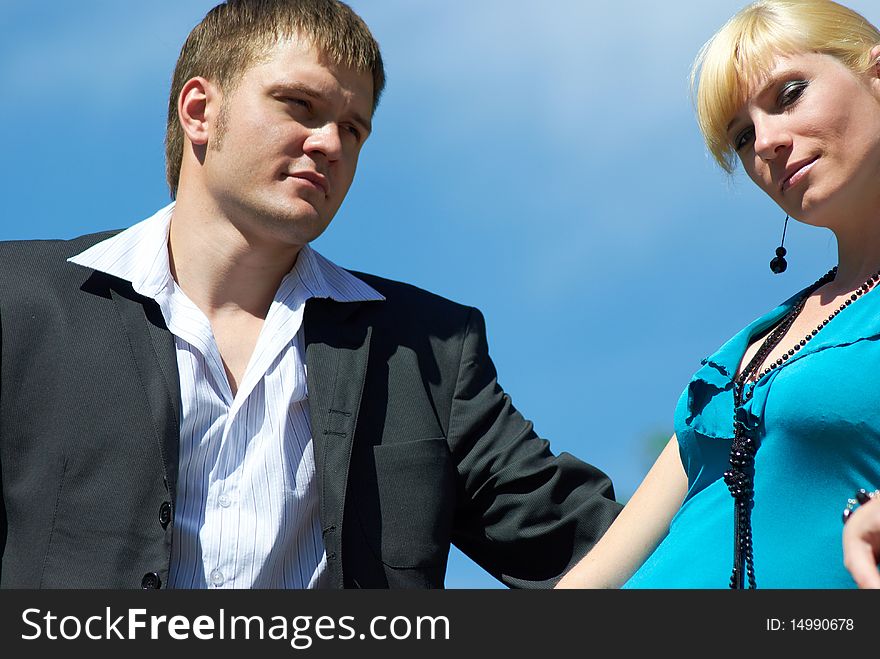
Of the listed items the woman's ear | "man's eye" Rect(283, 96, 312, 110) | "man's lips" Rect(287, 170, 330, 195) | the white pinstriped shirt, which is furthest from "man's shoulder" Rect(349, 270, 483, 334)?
the woman's ear

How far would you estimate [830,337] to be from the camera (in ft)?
9.43

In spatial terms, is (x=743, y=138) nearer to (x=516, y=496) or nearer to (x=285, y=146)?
(x=516, y=496)

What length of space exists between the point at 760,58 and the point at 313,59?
4.98 feet

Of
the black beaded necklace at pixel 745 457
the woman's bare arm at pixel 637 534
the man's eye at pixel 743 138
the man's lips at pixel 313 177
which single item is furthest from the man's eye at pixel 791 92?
the man's lips at pixel 313 177

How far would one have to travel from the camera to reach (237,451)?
11.6ft

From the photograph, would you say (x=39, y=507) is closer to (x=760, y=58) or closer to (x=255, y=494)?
(x=255, y=494)

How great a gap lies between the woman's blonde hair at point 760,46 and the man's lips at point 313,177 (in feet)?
4.10

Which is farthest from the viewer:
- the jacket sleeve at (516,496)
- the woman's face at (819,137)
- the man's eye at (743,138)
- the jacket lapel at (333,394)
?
the jacket sleeve at (516,496)

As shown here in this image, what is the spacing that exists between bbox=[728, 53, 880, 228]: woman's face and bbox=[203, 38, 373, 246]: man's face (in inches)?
56.0

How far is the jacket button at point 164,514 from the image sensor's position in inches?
132

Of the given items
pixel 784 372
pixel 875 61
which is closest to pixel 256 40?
pixel 875 61

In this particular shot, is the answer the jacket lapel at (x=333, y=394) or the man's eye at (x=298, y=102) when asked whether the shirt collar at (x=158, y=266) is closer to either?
the jacket lapel at (x=333, y=394)

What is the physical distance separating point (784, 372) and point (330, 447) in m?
1.45

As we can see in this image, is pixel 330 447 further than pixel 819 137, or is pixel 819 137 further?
pixel 330 447
